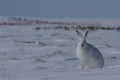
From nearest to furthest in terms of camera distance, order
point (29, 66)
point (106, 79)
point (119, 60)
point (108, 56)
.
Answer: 1. point (106, 79)
2. point (29, 66)
3. point (119, 60)
4. point (108, 56)

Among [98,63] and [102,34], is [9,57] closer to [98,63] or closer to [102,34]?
[98,63]

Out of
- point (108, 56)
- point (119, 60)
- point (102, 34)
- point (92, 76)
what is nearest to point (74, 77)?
point (92, 76)

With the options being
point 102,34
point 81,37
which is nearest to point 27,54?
point 81,37

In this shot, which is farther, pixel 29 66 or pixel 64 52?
pixel 64 52

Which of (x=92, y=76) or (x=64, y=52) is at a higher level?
(x=92, y=76)

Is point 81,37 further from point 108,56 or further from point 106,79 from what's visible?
point 108,56

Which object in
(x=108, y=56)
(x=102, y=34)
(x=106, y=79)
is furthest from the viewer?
(x=102, y=34)

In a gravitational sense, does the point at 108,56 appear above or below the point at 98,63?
below

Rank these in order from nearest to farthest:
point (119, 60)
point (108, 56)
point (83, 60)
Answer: point (83, 60)
point (119, 60)
point (108, 56)

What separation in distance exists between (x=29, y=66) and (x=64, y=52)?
166 inches

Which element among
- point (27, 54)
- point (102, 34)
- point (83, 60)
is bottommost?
point (102, 34)

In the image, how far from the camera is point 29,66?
34.7 ft

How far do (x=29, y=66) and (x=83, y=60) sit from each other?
1.54 meters

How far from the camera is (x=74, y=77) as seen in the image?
22.2 ft
